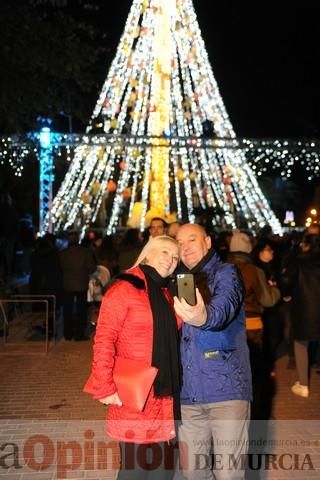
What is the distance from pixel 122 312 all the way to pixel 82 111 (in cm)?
795

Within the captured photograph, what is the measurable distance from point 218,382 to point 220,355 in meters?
0.15

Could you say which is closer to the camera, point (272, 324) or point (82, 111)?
point (272, 324)

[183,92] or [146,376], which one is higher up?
[183,92]

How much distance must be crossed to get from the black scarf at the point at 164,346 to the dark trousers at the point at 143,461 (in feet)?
0.69

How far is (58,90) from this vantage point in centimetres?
1013

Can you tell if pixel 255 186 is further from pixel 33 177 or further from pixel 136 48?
pixel 33 177

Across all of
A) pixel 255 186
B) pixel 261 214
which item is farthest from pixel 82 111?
pixel 261 214

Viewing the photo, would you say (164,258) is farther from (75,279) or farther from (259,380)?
(75,279)

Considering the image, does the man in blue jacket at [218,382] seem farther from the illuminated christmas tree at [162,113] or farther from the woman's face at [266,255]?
the illuminated christmas tree at [162,113]

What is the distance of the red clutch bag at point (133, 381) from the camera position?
3232mm

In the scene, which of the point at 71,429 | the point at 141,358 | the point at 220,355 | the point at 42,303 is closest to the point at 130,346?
the point at 141,358

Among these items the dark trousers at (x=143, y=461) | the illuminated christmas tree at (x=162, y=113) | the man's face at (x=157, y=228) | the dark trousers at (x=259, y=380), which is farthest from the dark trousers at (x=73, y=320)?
the illuminated christmas tree at (x=162, y=113)

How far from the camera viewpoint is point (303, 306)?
22.7 feet

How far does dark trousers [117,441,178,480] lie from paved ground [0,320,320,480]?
51.2 inches
